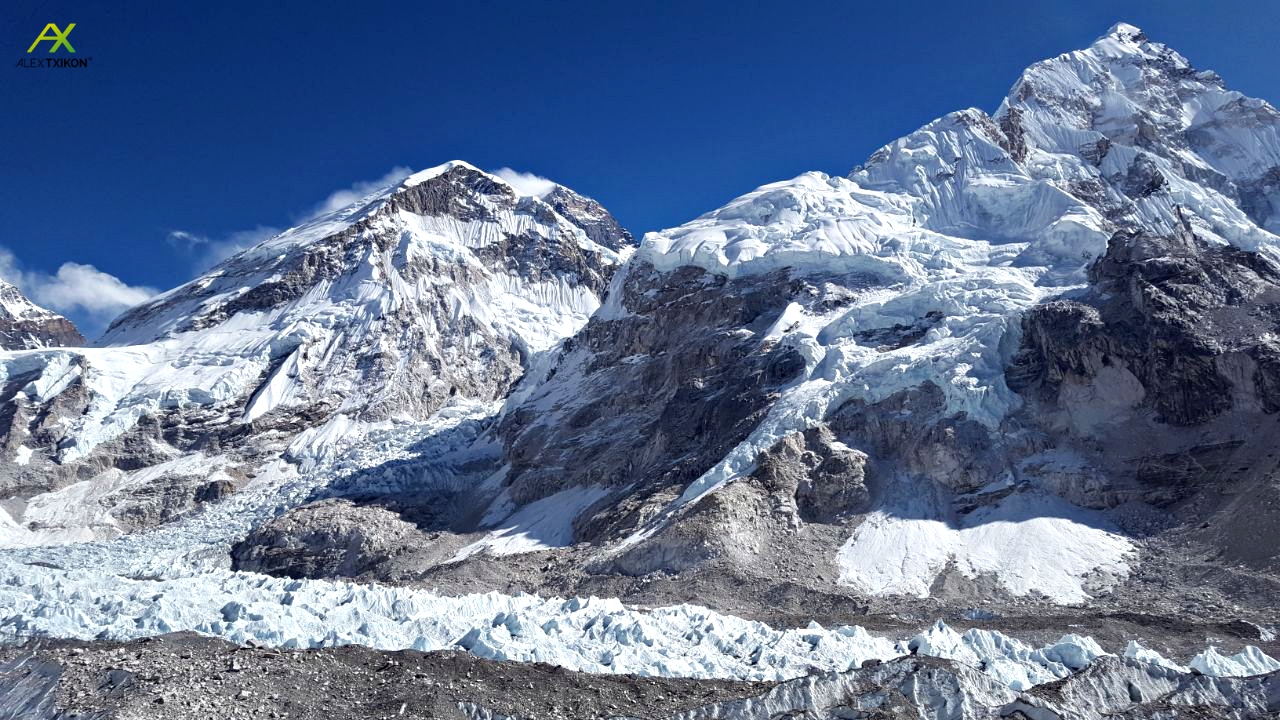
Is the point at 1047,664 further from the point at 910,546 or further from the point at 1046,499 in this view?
the point at 1046,499

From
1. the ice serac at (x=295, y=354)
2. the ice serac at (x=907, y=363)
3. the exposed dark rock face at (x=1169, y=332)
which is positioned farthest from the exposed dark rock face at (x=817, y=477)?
the ice serac at (x=295, y=354)

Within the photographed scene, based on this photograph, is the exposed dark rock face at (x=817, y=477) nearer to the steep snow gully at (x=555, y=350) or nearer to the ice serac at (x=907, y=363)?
the ice serac at (x=907, y=363)

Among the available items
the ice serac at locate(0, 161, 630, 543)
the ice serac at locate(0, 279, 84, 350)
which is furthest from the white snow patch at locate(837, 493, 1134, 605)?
the ice serac at locate(0, 279, 84, 350)

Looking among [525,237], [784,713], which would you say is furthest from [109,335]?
[784,713]

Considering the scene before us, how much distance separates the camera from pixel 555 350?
134875 mm

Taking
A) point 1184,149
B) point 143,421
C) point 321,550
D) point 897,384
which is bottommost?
point 321,550

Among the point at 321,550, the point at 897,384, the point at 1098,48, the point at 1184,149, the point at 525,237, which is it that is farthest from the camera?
the point at 525,237

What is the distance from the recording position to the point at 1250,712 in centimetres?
3070

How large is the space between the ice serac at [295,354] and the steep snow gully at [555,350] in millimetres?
519

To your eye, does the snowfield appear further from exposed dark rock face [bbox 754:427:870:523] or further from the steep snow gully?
exposed dark rock face [bbox 754:427:870:523]

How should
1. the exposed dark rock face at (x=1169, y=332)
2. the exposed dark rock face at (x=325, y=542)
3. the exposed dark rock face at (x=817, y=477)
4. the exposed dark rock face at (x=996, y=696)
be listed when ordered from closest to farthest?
the exposed dark rock face at (x=996, y=696) → the exposed dark rock face at (x=1169, y=332) → the exposed dark rock face at (x=817, y=477) → the exposed dark rock face at (x=325, y=542)

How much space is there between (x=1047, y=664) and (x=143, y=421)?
121652 millimetres

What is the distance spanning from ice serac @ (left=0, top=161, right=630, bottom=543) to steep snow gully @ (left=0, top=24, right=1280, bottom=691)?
0.52 meters

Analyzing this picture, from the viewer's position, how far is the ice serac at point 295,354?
118 metres
